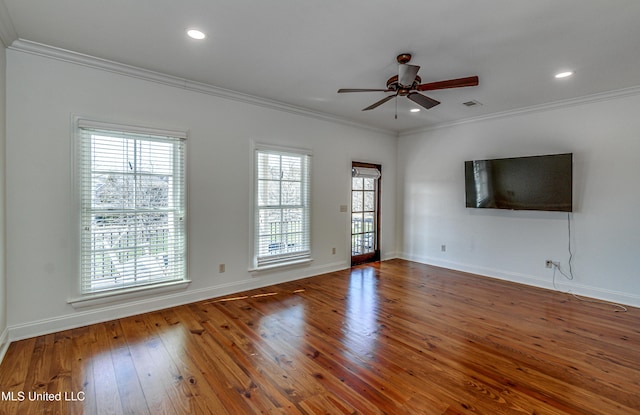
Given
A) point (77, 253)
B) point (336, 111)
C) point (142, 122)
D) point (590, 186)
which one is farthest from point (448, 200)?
point (77, 253)

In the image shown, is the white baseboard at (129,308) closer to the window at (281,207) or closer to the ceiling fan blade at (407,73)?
the window at (281,207)

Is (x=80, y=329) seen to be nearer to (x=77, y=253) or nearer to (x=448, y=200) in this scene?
(x=77, y=253)

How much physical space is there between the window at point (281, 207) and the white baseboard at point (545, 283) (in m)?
2.70

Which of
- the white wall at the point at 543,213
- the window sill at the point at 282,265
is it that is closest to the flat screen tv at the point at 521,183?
the white wall at the point at 543,213

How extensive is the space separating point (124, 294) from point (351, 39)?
346cm

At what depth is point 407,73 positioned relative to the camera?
2738mm

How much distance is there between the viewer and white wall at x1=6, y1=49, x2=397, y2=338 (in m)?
2.77

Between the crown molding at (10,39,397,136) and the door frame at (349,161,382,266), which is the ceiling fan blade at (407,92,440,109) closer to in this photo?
the crown molding at (10,39,397,136)

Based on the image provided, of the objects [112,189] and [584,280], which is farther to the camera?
[584,280]

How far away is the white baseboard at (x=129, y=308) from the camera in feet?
9.21

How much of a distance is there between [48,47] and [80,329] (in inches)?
107

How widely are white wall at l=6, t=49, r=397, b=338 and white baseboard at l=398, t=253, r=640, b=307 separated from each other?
7.03ft

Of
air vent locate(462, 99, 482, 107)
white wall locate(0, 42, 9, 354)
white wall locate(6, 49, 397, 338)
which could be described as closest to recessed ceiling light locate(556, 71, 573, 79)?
air vent locate(462, 99, 482, 107)

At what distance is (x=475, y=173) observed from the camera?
16.5 feet
